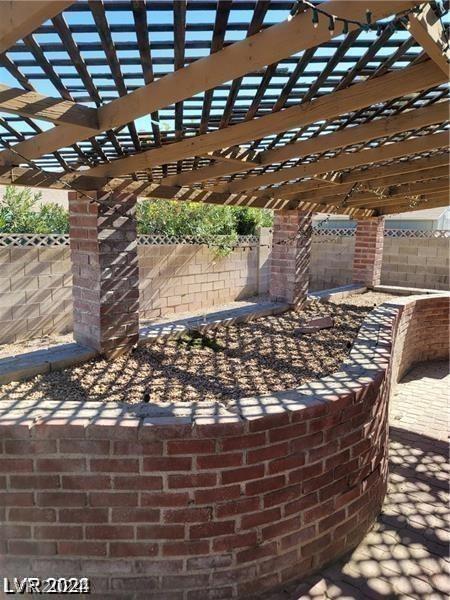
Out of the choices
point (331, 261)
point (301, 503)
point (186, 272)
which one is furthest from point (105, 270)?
point (331, 261)

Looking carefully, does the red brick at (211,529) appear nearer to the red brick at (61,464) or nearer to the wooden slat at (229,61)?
the red brick at (61,464)

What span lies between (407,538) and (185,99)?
11.1ft

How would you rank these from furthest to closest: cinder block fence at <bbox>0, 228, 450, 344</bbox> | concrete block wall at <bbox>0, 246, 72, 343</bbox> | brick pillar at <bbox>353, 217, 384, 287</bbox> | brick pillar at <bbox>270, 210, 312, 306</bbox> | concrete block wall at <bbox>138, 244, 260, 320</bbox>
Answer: brick pillar at <bbox>353, 217, 384, 287</bbox>
concrete block wall at <bbox>138, 244, 260, 320</bbox>
brick pillar at <bbox>270, 210, 312, 306</bbox>
cinder block fence at <bbox>0, 228, 450, 344</bbox>
concrete block wall at <bbox>0, 246, 72, 343</bbox>

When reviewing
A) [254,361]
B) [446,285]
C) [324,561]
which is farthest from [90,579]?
[446,285]

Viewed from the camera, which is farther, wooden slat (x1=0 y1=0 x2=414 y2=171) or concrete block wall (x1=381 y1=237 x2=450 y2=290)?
concrete block wall (x1=381 y1=237 x2=450 y2=290)

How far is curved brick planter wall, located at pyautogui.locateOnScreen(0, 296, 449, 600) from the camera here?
239 centimetres

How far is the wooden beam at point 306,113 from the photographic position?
7.71 ft

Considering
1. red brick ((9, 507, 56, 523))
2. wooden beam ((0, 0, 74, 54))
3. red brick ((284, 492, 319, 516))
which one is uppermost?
wooden beam ((0, 0, 74, 54))

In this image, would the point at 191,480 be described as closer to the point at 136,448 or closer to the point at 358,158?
the point at 136,448

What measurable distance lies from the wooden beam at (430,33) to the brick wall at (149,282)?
16.5 ft

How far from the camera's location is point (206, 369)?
4105mm

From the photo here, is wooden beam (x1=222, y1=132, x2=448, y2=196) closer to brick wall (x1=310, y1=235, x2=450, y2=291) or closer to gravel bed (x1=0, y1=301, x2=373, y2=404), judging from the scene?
gravel bed (x1=0, y1=301, x2=373, y2=404)

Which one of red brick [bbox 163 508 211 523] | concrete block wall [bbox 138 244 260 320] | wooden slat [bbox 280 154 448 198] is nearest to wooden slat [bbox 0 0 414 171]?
red brick [bbox 163 508 211 523]

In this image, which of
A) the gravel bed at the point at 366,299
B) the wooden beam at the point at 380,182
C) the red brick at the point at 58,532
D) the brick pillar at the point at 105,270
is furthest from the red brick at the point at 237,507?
the gravel bed at the point at 366,299
